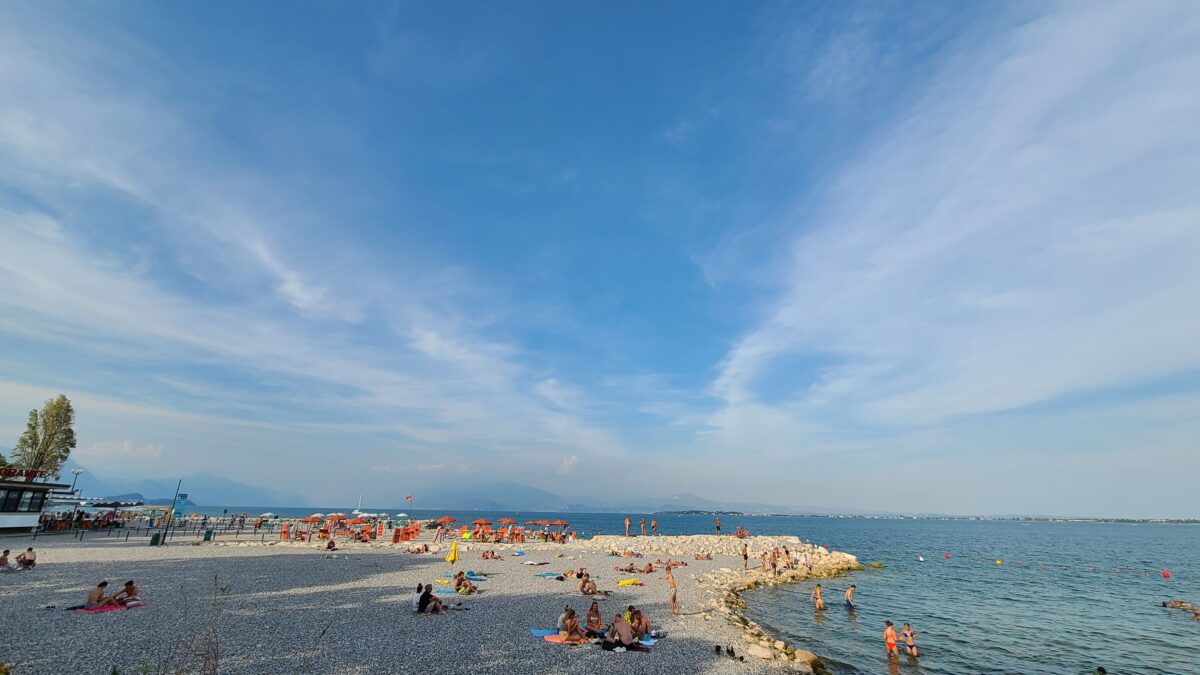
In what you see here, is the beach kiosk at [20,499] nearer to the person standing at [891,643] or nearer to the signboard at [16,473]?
the signboard at [16,473]

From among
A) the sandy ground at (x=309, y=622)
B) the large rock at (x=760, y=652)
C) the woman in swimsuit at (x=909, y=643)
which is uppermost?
the sandy ground at (x=309, y=622)

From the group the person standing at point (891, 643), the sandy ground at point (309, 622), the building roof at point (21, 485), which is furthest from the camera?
the building roof at point (21, 485)

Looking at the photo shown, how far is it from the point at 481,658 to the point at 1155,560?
3441 inches

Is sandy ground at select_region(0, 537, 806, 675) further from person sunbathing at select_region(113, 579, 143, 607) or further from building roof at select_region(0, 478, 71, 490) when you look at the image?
building roof at select_region(0, 478, 71, 490)

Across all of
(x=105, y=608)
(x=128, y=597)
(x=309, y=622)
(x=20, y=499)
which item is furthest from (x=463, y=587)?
(x=20, y=499)

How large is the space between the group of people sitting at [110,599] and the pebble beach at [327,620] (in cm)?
49

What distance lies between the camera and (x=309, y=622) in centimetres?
1586

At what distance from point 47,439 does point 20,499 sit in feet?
94.0

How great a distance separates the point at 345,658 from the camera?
12836mm

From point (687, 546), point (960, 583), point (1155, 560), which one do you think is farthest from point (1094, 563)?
point (687, 546)

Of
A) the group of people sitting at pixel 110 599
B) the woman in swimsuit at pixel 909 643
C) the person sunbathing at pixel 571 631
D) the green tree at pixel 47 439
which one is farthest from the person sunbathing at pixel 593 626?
the green tree at pixel 47 439

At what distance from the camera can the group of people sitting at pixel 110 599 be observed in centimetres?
1611

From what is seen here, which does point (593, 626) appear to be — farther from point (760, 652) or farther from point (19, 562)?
point (19, 562)

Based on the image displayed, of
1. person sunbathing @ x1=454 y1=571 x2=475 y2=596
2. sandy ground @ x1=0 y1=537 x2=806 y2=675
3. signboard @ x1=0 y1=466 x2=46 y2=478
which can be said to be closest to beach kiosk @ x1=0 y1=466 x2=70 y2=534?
signboard @ x1=0 y1=466 x2=46 y2=478
